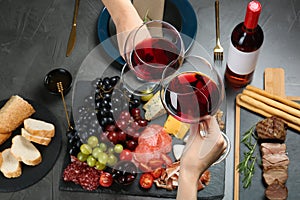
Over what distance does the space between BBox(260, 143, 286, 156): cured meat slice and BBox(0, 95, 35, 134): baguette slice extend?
0.61 m

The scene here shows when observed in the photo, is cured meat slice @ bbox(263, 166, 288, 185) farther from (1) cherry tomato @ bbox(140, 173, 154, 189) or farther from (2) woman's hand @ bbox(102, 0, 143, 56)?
(2) woman's hand @ bbox(102, 0, 143, 56)

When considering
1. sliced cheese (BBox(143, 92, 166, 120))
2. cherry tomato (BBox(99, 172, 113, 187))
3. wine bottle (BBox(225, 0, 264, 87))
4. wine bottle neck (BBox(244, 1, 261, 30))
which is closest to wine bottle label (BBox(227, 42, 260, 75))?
wine bottle (BBox(225, 0, 264, 87))

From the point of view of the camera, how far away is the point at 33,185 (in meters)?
1.44

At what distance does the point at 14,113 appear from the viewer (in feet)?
4.76

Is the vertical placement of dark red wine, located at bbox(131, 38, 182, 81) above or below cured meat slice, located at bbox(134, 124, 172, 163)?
above

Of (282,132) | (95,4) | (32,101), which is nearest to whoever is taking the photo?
(282,132)

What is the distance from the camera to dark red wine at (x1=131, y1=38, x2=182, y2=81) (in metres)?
1.14

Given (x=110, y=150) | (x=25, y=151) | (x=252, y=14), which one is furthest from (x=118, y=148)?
(x=252, y=14)

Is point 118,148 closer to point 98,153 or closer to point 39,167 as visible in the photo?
point 98,153

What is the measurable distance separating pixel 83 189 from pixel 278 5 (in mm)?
760

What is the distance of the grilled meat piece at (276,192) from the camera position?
1.33m

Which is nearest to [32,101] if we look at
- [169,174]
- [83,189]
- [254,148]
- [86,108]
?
[86,108]

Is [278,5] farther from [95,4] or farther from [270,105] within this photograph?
[95,4]

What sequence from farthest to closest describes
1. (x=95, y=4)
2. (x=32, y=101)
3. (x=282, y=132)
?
(x=95, y=4), (x=32, y=101), (x=282, y=132)
